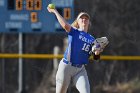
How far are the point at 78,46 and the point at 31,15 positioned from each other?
12.0 feet

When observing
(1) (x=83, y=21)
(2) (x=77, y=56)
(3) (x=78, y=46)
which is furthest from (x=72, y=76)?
(1) (x=83, y=21)

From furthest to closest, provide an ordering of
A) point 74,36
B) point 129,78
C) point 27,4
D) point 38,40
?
point 38,40
point 129,78
point 27,4
point 74,36

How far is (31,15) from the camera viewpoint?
1222 cm

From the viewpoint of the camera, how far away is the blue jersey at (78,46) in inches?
339

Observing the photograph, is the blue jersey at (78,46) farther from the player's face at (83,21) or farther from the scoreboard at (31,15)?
the scoreboard at (31,15)

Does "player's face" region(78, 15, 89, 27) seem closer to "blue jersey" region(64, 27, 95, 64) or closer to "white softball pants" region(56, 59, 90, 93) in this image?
"blue jersey" region(64, 27, 95, 64)

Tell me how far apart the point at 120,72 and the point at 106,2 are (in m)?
1.77

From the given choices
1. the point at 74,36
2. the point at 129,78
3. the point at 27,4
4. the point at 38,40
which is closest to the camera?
the point at 74,36

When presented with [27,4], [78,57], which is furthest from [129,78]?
[78,57]

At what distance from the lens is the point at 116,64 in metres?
16.9

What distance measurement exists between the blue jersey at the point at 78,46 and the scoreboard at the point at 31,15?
3437 millimetres

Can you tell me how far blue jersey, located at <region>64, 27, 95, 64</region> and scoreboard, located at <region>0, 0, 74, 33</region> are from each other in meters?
3.44

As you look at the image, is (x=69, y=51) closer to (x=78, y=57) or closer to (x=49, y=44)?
(x=78, y=57)

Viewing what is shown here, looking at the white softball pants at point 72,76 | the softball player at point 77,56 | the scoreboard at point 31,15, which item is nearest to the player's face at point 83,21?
the softball player at point 77,56
